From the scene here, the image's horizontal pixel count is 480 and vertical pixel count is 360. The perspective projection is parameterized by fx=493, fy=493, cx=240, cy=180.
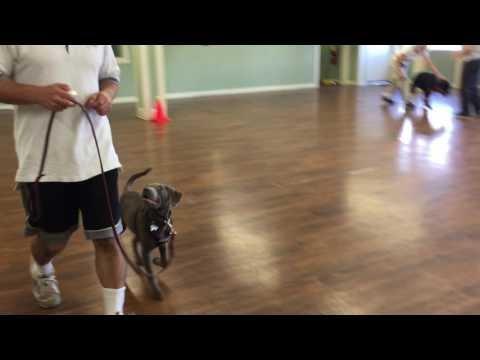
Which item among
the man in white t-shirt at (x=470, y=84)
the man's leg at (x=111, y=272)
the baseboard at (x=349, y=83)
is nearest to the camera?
the man's leg at (x=111, y=272)

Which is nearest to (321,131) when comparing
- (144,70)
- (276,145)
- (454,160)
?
(276,145)

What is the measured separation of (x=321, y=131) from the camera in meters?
5.43

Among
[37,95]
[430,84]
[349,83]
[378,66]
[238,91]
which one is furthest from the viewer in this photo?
[349,83]

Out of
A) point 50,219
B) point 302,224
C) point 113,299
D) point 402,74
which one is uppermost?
point 402,74

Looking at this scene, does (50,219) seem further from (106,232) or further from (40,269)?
(40,269)

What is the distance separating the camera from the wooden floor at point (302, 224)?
6.86 feet

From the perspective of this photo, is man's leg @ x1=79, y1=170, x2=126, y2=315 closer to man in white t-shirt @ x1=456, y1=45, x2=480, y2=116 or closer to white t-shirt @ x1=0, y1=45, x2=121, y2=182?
white t-shirt @ x1=0, y1=45, x2=121, y2=182

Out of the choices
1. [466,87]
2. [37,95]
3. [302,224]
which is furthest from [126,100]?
[37,95]

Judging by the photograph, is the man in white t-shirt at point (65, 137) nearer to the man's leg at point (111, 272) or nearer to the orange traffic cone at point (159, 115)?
the man's leg at point (111, 272)

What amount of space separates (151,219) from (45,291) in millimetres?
528

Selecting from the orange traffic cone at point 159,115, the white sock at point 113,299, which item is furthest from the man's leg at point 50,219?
the orange traffic cone at point 159,115

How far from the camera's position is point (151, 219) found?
196 centimetres

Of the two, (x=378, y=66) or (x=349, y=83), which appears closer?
(x=378, y=66)
